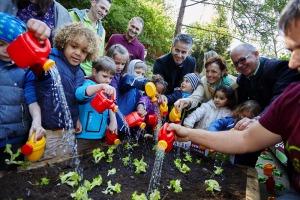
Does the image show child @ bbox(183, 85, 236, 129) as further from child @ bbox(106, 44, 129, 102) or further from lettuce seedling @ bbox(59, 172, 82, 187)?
lettuce seedling @ bbox(59, 172, 82, 187)

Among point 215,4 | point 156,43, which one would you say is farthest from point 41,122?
point 156,43

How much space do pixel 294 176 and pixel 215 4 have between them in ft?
23.4

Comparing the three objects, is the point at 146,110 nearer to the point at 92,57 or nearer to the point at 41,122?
the point at 92,57

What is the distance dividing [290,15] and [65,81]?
5.56 ft

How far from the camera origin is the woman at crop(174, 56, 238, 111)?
3354mm

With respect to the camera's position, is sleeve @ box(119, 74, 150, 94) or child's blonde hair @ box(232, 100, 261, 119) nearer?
sleeve @ box(119, 74, 150, 94)

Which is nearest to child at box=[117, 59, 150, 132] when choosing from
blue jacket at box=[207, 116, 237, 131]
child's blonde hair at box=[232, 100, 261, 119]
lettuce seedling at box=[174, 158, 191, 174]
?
lettuce seedling at box=[174, 158, 191, 174]

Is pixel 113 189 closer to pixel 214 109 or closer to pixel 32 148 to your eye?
pixel 32 148

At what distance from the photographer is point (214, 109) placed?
11.0 ft

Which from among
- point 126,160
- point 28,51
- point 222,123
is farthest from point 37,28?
point 222,123

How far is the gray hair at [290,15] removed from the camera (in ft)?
3.90

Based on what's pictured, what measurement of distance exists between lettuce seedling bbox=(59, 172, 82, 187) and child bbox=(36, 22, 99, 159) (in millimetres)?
461

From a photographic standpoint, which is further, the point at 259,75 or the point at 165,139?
the point at 259,75

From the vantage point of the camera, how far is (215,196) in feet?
6.55
